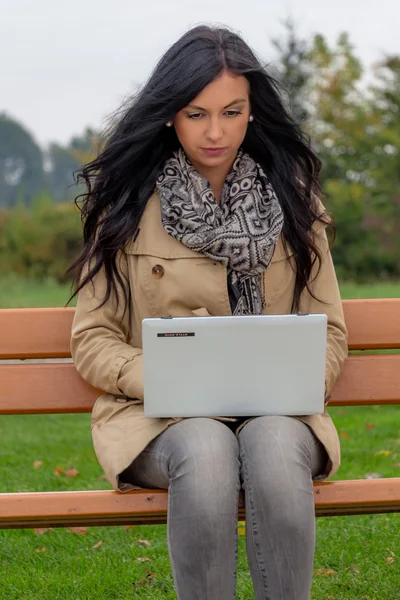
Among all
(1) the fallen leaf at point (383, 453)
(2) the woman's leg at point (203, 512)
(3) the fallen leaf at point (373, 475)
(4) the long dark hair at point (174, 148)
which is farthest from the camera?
(1) the fallen leaf at point (383, 453)

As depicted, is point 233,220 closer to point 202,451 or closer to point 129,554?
point 202,451

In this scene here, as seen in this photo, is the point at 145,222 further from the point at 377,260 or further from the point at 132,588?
the point at 377,260

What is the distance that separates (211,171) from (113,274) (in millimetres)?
468

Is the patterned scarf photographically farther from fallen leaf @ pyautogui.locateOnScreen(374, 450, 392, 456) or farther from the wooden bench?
fallen leaf @ pyautogui.locateOnScreen(374, 450, 392, 456)

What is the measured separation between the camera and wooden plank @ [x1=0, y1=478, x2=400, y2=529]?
9.31 feet

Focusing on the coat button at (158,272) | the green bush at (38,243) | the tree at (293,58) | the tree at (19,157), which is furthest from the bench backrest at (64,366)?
the tree at (19,157)

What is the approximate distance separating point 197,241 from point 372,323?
2.53 ft

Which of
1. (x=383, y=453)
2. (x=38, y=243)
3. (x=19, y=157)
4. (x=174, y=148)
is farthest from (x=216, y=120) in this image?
(x=19, y=157)

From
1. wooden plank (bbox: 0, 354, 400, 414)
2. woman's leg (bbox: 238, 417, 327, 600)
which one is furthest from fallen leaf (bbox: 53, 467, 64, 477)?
woman's leg (bbox: 238, 417, 327, 600)

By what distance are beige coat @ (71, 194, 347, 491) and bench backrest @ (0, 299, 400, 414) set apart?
0.25 m

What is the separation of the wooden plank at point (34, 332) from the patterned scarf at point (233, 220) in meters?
0.54

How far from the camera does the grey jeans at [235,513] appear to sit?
2504 millimetres

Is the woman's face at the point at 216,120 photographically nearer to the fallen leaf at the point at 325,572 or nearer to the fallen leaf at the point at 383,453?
the fallen leaf at the point at 325,572

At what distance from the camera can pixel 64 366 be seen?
10.9 ft
